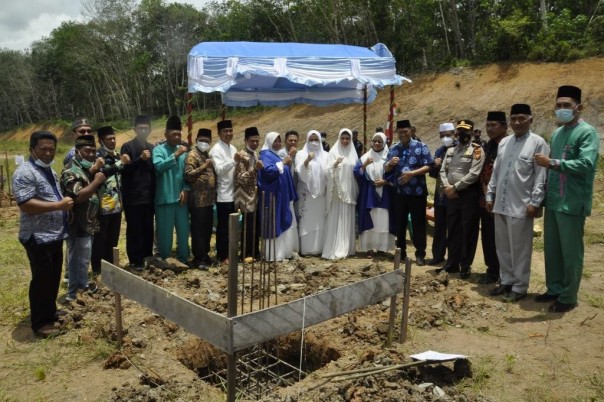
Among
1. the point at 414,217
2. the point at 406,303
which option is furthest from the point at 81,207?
the point at 414,217

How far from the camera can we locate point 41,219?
13.6ft

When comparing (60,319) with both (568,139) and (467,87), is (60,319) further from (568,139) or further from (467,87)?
(467,87)

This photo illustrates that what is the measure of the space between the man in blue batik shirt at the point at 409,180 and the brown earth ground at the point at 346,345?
0.55m

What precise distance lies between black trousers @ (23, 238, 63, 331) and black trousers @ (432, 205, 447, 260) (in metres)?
4.27

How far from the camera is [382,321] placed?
4602mm

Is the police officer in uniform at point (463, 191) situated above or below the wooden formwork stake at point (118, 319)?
above

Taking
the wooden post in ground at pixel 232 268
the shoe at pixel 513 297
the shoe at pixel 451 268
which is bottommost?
the shoe at pixel 513 297

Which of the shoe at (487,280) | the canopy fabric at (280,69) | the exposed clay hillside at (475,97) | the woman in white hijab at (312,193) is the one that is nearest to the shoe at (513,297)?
the shoe at (487,280)

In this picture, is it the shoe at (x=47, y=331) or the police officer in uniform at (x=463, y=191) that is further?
the police officer in uniform at (x=463, y=191)

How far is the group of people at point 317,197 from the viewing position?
4367 mm

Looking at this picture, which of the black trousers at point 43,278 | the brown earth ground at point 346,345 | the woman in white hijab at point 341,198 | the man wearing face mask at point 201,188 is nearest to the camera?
the brown earth ground at point 346,345

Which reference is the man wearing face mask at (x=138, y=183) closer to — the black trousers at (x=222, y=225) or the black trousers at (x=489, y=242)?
the black trousers at (x=222, y=225)

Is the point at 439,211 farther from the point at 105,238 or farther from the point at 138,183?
the point at 105,238

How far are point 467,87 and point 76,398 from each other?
69.9 feet
